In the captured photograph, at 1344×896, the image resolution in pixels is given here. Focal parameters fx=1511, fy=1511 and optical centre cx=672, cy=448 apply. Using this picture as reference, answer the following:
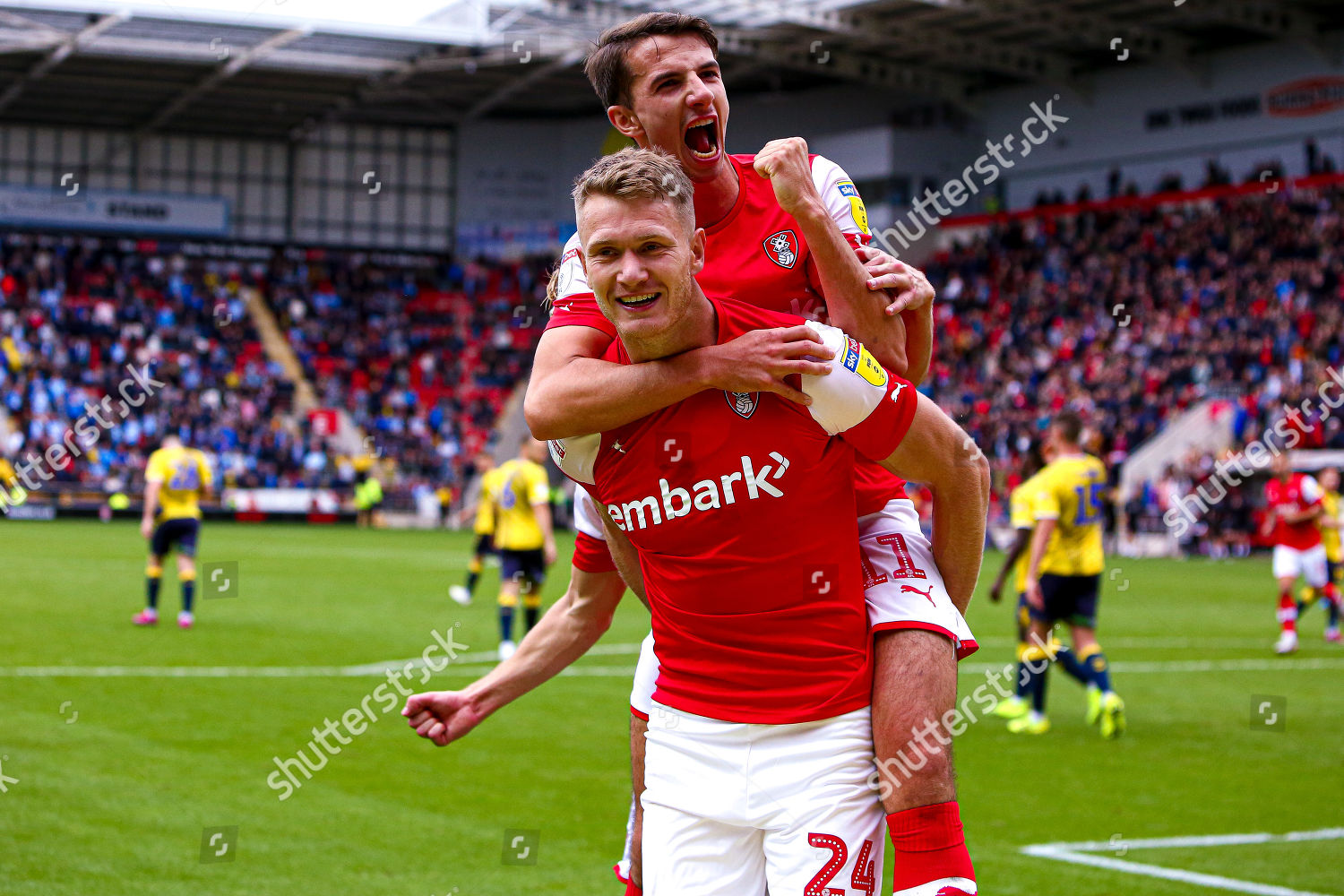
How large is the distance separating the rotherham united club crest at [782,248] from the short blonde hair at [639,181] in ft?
1.43

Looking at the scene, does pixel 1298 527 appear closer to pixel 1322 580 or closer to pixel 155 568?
pixel 1322 580

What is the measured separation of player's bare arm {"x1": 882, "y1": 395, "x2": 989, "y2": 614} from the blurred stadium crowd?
1011 inches

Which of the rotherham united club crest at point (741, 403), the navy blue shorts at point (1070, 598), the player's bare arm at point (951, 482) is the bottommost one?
the navy blue shorts at point (1070, 598)

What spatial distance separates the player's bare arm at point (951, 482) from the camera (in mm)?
Result: 3342

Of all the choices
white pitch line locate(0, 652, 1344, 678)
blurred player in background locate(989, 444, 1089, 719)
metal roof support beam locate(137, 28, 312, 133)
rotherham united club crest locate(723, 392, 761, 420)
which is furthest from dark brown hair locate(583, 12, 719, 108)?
metal roof support beam locate(137, 28, 312, 133)

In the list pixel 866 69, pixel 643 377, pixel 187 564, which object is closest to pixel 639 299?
pixel 643 377

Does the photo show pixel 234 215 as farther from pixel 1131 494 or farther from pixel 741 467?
pixel 741 467

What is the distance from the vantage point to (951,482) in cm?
344

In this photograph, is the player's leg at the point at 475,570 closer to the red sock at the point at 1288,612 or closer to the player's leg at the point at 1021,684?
the player's leg at the point at 1021,684

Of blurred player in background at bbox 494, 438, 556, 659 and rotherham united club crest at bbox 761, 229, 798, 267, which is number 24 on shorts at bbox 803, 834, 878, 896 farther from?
blurred player in background at bbox 494, 438, 556, 659

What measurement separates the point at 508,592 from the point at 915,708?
12.5 m

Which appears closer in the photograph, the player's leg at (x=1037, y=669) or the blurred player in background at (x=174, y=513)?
the player's leg at (x=1037, y=669)

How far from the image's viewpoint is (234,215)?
5669 centimetres

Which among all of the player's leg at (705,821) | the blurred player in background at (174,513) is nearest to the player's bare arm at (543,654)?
the player's leg at (705,821)
